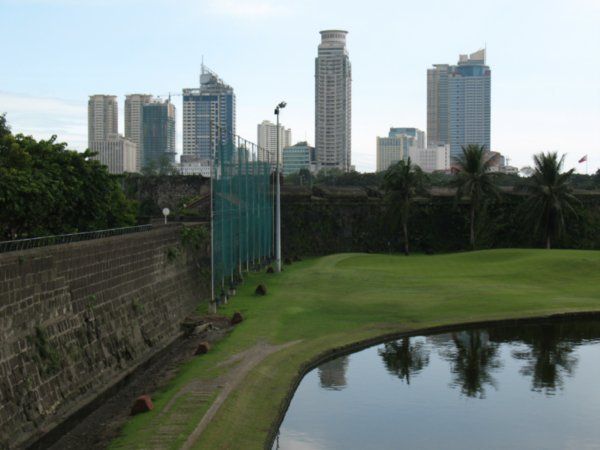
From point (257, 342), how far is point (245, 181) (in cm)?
1950

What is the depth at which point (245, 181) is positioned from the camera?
4688 cm

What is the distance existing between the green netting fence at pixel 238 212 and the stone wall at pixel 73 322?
571 cm

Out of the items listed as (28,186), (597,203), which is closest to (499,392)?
(28,186)

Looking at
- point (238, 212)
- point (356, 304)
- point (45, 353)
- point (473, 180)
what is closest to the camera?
point (45, 353)

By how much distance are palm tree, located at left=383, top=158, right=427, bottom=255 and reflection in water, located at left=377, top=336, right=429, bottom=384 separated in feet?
111

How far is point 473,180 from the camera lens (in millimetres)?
65312

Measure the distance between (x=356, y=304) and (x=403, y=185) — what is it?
29.4m

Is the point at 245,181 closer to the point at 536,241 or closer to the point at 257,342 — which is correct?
the point at 257,342

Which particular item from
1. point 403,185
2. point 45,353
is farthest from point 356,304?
point 403,185

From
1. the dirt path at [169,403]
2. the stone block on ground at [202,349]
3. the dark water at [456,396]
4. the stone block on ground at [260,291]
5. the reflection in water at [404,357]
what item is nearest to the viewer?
the dirt path at [169,403]

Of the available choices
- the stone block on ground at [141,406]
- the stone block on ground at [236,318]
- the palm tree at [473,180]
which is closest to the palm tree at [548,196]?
the palm tree at [473,180]

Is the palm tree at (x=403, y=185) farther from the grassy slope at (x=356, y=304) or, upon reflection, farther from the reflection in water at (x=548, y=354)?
the reflection in water at (x=548, y=354)

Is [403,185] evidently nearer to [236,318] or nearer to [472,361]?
[236,318]

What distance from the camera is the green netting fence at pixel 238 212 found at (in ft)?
127
